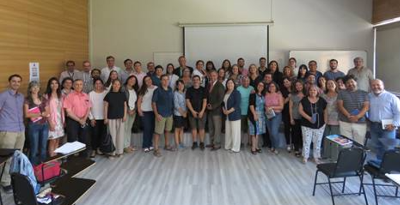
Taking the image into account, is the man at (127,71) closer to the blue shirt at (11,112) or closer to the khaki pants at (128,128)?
the khaki pants at (128,128)

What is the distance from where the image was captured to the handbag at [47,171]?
3387mm

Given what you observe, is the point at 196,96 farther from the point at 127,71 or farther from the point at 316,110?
the point at 316,110

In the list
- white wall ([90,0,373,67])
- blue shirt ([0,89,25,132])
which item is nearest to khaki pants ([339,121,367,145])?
white wall ([90,0,373,67])

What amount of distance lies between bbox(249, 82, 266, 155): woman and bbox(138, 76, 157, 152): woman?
194 centimetres

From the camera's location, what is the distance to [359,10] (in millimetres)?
7863

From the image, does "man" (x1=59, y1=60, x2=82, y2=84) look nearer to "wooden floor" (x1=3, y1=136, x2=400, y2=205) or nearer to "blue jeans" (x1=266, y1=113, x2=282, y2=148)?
"wooden floor" (x1=3, y1=136, x2=400, y2=205)

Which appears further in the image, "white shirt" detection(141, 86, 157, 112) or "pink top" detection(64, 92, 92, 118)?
"white shirt" detection(141, 86, 157, 112)

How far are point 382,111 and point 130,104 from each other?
4291mm

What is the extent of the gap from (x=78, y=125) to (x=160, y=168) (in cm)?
167

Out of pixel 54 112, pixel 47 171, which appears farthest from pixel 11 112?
pixel 47 171

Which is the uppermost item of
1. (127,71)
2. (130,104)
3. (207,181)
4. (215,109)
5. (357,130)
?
(127,71)

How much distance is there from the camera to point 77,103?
5543mm

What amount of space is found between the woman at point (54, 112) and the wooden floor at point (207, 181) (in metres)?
0.83

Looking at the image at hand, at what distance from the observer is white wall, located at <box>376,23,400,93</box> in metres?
6.88
